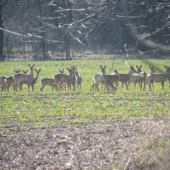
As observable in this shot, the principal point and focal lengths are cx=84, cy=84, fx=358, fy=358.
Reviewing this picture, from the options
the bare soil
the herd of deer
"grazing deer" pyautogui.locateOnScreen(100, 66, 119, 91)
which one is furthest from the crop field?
the herd of deer

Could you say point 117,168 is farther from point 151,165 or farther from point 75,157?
point 75,157

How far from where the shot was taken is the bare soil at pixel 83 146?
680 centimetres

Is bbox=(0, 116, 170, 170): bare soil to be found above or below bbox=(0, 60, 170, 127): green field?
below

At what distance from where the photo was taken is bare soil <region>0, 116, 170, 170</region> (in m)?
6.80

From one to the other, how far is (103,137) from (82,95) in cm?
643

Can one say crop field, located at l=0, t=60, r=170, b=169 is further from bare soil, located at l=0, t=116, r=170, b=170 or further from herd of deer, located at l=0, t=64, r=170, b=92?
herd of deer, located at l=0, t=64, r=170, b=92

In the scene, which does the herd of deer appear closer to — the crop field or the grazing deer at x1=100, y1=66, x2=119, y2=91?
the grazing deer at x1=100, y1=66, x2=119, y2=91

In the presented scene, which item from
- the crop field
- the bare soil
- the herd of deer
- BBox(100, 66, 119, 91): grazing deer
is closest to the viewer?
the bare soil

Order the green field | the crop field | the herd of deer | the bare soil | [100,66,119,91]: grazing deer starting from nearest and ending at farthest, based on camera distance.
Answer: the bare soil, the crop field, the green field, [100,66,119,91]: grazing deer, the herd of deer

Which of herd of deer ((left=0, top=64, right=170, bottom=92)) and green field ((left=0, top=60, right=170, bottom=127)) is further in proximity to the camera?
herd of deer ((left=0, top=64, right=170, bottom=92))

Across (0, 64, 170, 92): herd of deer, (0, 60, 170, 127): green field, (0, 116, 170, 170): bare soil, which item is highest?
(0, 64, 170, 92): herd of deer

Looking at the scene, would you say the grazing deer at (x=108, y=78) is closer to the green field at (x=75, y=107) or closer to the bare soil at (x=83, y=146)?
the green field at (x=75, y=107)

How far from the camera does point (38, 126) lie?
31.0ft

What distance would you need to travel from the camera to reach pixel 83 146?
7910 mm
